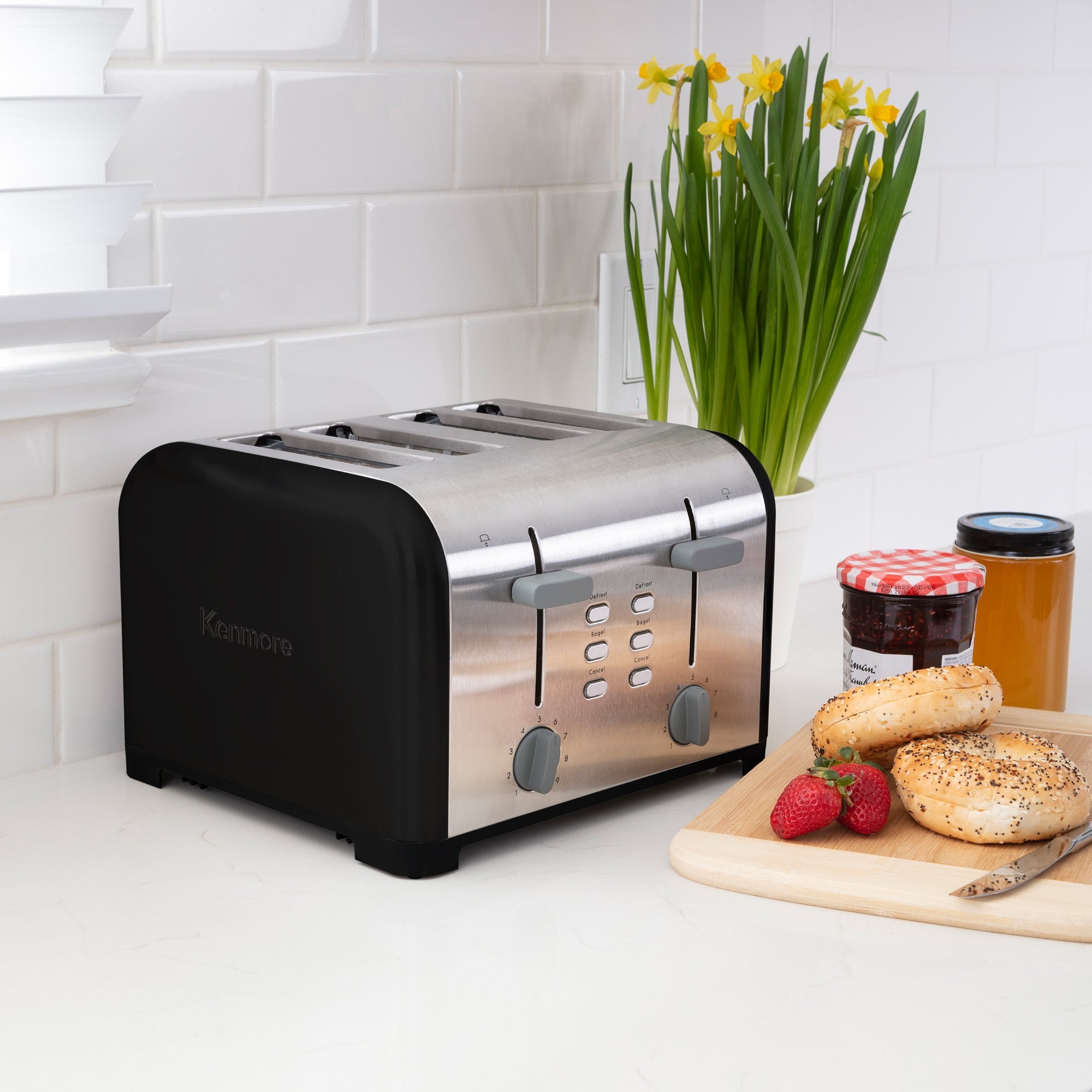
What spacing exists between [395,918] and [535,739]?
137mm

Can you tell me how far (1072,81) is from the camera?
1.97 meters

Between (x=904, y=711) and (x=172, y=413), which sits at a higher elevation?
(x=172, y=413)

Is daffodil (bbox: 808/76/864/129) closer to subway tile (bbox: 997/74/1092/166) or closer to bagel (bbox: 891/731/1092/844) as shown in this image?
bagel (bbox: 891/731/1092/844)

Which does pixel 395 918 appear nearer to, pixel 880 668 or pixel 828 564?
pixel 880 668

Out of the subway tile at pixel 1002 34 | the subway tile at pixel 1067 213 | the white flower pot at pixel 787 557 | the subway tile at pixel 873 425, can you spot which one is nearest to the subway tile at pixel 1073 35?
the subway tile at pixel 1002 34

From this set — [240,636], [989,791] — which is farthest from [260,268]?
[989,791]

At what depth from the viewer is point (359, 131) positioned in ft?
3.93

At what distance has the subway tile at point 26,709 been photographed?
3.51 ft

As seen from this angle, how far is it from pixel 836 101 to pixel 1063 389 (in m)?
0.96

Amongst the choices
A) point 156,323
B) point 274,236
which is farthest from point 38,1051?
point 274,236

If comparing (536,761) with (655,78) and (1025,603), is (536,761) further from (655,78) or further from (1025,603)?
(655,78)

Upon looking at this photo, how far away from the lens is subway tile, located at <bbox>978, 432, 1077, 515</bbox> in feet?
6.48

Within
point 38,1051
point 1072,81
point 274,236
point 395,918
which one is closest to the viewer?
point 38,1051

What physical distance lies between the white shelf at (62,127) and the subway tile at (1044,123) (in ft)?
4.01
